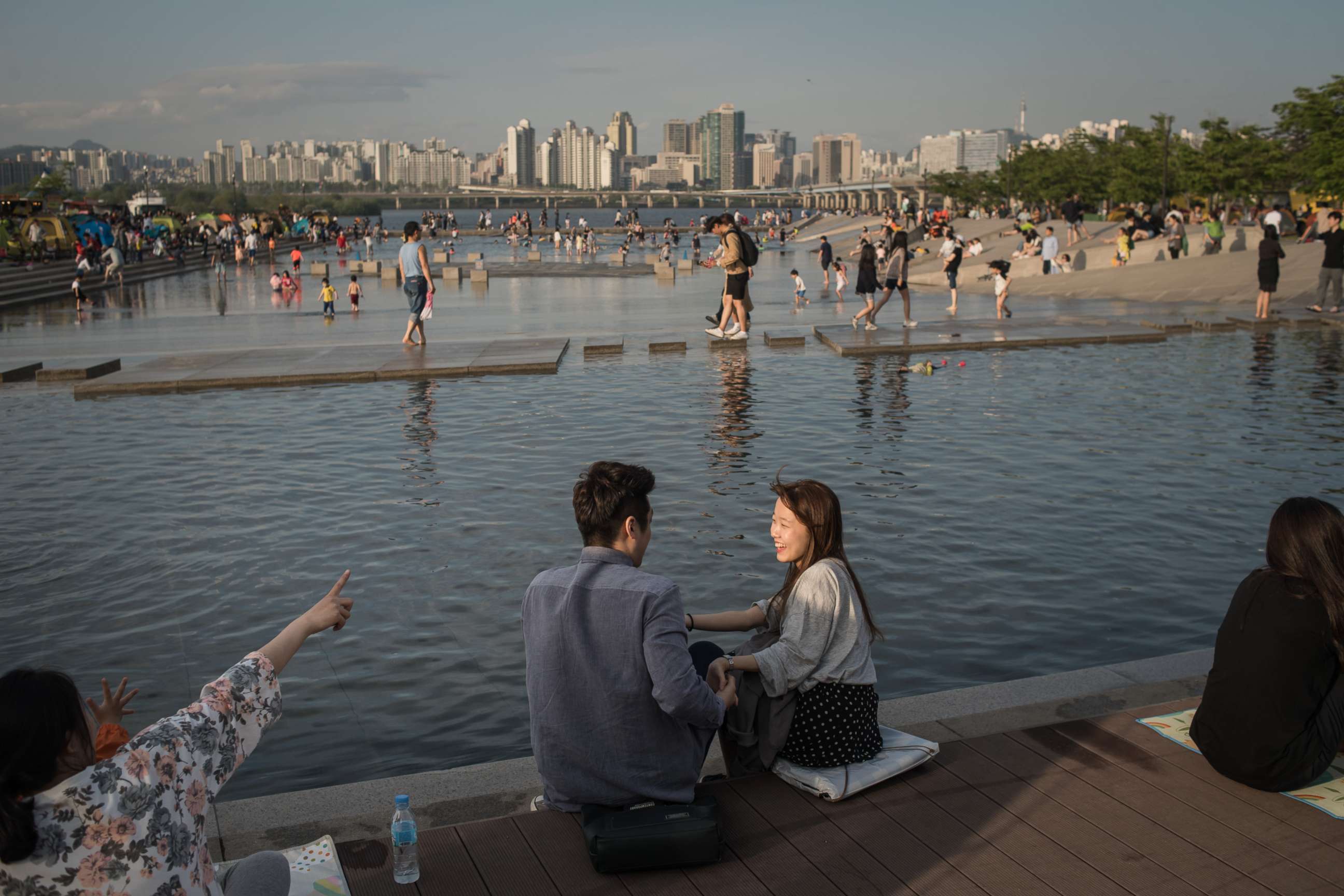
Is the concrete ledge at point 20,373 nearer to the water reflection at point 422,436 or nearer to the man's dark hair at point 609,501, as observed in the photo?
the water reflection at point 422,436

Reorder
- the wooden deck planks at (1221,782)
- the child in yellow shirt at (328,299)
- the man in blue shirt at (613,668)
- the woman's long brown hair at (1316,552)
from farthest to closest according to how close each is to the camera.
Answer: the child in yellow shirt at (328,299), the woman's long brown hair at (1316,552), the wooden deck planks at (1221,782), the man in blue shirt at (613,668)

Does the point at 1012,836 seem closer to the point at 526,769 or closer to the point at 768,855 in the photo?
the point at 768,855

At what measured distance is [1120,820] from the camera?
4.38m

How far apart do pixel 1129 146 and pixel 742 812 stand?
256 ft

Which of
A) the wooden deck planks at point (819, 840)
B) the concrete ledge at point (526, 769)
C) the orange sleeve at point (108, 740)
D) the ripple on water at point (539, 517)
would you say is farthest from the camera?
the ripple on water at point (539, 517)

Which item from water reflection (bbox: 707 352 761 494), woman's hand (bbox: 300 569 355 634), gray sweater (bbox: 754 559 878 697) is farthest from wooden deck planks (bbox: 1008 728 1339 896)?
water reflection (bbox: 707 352 761 494)

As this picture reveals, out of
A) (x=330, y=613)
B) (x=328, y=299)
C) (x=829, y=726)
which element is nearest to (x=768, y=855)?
(x=829, y=726)

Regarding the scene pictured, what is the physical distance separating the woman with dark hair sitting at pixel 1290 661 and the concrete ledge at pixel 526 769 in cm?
89

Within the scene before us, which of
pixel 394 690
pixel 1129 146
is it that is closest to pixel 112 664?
pixel 394 690

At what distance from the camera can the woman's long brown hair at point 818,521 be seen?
4.68 metres

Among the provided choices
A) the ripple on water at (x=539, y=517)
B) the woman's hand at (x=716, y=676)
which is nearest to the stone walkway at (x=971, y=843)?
the woman's hand at (x=716, y=676)

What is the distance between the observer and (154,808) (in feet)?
9.57

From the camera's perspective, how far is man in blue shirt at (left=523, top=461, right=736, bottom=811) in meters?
4.10

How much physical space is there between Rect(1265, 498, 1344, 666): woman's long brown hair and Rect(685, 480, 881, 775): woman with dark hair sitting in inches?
62.4
